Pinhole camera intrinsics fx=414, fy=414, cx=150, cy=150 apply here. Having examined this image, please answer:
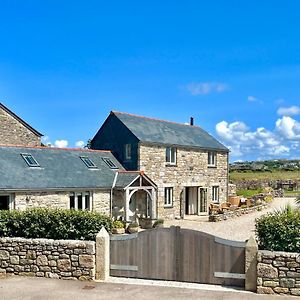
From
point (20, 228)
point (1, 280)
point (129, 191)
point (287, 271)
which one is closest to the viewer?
point (287, 271)

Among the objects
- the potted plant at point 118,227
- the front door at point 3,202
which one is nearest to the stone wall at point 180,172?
the potted plant at point 118,227

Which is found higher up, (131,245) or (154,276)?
(131,245)

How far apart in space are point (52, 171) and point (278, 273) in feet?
50.2

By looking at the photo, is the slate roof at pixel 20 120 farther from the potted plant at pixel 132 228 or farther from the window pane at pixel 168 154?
the potted plant at pixel 132 228

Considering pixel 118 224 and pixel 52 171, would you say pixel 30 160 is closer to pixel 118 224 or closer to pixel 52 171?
pixel 52 171

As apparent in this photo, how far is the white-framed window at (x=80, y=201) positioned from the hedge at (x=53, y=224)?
377 inches

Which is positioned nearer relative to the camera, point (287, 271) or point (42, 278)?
point (287, 271)

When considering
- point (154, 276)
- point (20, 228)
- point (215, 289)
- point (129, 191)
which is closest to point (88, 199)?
point (129, 191)

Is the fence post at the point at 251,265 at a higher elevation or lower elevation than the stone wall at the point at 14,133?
lower

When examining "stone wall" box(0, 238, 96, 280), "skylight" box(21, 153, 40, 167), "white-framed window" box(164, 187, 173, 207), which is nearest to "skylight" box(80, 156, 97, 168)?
"skylight" box(21, 153, 40, 167)

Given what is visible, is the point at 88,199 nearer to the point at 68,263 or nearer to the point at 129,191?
the point at 129,191

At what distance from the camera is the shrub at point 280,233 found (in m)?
11.0

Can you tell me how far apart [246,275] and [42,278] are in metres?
5.93

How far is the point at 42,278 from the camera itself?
12.3 m
